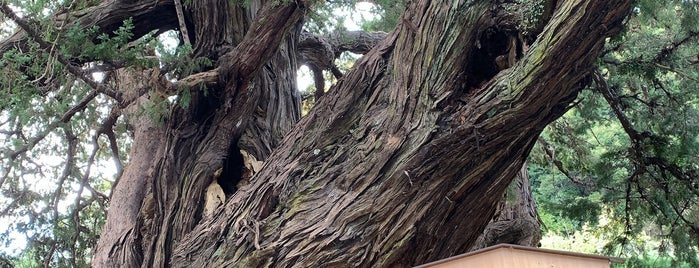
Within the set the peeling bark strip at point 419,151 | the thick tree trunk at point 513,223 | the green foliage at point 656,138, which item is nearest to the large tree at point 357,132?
the peeling bark strip at point 419,151

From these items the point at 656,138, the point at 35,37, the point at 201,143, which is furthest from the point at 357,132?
the point at 656,138

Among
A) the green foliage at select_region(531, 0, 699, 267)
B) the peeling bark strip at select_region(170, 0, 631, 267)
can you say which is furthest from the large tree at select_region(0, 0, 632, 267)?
the green foliage at select_region(531, 0, 699, 267)

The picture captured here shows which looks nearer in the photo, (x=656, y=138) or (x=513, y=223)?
(x=656, y=138)

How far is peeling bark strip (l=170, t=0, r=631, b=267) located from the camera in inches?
96.4

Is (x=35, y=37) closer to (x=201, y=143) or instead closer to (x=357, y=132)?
(x=201, y=143)

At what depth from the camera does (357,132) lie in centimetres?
291

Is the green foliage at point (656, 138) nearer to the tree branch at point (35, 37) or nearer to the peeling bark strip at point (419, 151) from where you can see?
the peeling bark strip at point (419, 151)

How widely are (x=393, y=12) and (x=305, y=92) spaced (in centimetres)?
253

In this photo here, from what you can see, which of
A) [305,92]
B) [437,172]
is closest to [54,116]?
[437,172]

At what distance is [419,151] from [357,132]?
43 centimetres

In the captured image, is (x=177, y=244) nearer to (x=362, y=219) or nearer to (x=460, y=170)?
(x=362, y=219)

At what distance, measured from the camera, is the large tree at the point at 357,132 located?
2.53 m

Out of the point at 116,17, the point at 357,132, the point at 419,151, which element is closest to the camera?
the point at 419,151

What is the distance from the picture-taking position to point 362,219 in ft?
8.56
